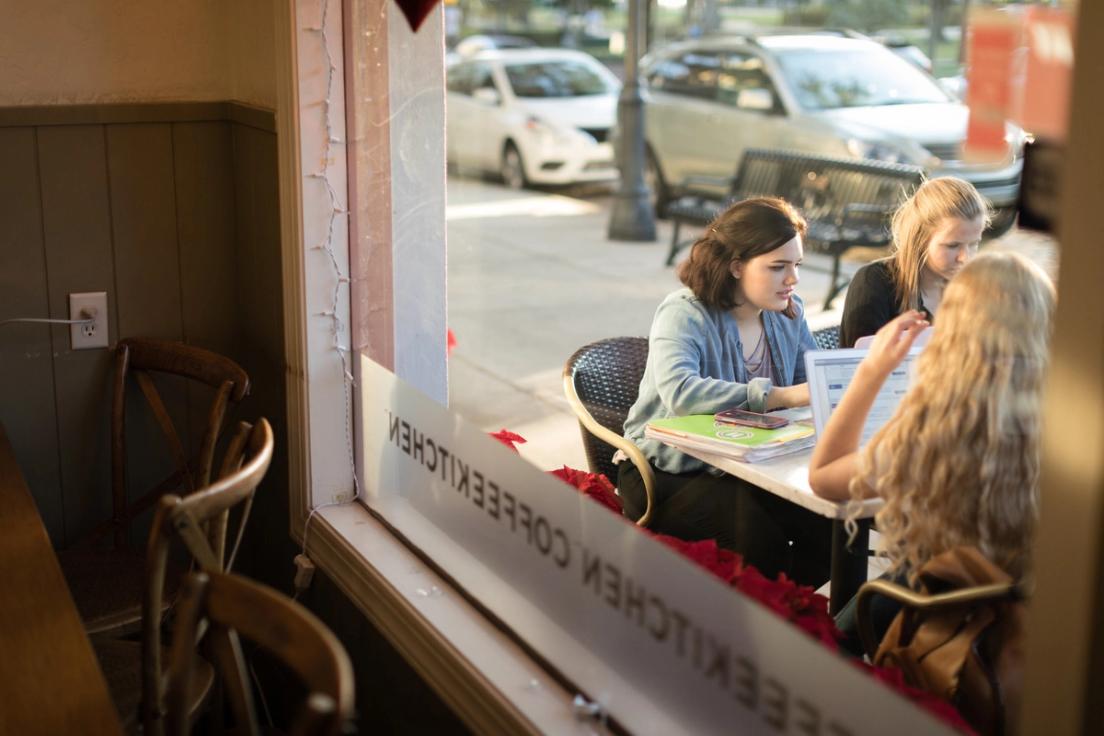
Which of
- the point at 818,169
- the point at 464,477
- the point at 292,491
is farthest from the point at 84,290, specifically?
the point at 818,169

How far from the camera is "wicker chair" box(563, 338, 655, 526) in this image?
3.01m

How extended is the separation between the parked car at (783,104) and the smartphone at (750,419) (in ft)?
11.3

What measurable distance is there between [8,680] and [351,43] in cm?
135

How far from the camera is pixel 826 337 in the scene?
111 inches

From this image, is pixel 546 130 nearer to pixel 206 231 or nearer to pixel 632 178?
pixel 632 178

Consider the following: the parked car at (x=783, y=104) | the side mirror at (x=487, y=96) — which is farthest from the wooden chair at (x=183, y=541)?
the side mirror at (x=487, y=96)

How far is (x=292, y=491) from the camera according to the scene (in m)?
2.71

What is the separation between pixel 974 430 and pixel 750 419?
98 centimetres

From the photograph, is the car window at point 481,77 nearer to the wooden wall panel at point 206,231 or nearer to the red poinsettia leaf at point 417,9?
the wooden wall panel at point 206,231

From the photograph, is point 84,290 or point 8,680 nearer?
point 8,680

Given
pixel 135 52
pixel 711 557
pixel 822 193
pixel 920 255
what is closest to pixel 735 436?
pixel 920 255

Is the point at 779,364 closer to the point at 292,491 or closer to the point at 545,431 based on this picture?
the point at 292,491

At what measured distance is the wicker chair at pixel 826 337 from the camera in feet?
8.97

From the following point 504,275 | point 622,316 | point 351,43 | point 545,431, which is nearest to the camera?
point 351,43
